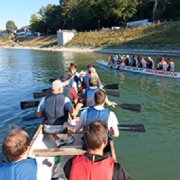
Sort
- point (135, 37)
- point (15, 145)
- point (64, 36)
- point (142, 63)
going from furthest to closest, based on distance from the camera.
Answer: point (64, 36) → point (135, 37) → point (142, 63) → point (15, 145)

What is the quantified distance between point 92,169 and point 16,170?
93 cm

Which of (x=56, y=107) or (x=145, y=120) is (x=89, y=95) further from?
(x=145, y=120)

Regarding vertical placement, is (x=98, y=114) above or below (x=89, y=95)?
above

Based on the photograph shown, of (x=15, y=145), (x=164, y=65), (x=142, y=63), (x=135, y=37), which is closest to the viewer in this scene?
(x=15, y=145)

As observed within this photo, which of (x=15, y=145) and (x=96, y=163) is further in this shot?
(x=96, y=163)

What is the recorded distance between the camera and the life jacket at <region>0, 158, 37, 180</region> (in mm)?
3617

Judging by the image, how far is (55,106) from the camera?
296 inches

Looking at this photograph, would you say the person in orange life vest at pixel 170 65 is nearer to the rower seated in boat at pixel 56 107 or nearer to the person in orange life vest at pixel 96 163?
the rower seated in boat at pixel 56 107

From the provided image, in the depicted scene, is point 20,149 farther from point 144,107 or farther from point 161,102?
point 161,102

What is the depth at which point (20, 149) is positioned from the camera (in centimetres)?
349

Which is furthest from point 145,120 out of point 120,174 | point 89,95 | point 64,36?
point 64,36

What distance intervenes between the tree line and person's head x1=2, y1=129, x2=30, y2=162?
3059 inches

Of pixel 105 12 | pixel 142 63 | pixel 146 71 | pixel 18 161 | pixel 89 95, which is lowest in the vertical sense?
pixel 146 71

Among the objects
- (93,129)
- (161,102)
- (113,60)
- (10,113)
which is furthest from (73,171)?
(113,60)
